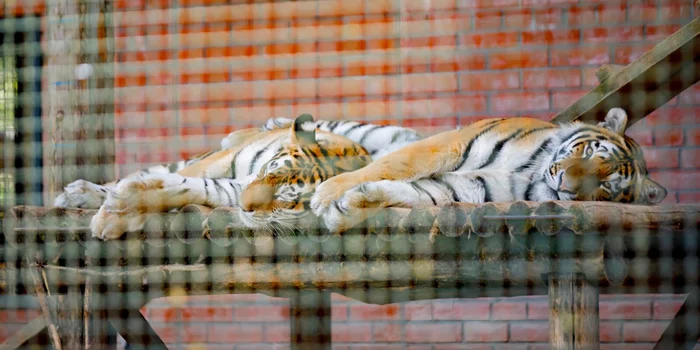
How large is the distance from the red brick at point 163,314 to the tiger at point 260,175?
58 cm

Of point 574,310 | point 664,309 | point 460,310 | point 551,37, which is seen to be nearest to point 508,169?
point 574,310

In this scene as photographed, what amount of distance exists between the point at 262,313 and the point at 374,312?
35 centimetres

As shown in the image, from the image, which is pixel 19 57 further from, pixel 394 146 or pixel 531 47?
pixel 531 47

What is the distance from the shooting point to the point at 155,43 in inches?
85.1

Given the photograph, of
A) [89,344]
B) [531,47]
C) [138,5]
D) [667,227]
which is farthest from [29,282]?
[531,47]

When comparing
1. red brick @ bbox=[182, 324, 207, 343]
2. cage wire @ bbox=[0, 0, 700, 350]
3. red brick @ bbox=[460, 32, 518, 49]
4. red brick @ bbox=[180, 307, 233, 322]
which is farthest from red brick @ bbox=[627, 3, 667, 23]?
red brick @ bbox=[182, 324, 207, 343]

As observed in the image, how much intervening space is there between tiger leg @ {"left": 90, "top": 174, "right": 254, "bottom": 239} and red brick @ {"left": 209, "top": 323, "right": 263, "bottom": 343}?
2.68 ft

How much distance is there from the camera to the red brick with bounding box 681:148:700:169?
2039 mm

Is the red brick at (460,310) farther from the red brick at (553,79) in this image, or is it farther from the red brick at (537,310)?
the red brick at (553,79)

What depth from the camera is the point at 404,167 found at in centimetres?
148

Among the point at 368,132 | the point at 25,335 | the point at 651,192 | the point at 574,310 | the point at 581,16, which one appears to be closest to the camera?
the point at 574,310

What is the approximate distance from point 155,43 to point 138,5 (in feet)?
0.38

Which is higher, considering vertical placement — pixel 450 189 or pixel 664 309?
pixel 450 189

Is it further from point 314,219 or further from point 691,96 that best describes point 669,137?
point 314,219
